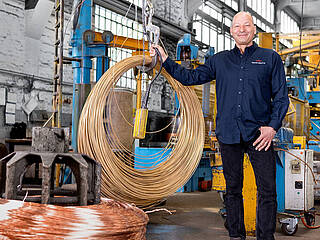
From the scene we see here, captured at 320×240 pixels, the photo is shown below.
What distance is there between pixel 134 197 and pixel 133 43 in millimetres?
1769

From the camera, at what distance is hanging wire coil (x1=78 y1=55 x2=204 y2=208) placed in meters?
2.69

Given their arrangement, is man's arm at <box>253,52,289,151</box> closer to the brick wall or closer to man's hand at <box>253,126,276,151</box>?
man's hand at <box>253,126,276,151</box>

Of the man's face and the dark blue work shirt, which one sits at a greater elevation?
the man's face

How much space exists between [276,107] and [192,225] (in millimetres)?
1578

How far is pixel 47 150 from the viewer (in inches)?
79.0

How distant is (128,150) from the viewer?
3217 mm

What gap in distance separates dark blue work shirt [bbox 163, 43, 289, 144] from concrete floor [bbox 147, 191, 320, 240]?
1.04 meters

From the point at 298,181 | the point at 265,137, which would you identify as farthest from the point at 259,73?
the point at 298,181

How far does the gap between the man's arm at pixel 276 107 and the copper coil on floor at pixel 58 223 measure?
82 cm

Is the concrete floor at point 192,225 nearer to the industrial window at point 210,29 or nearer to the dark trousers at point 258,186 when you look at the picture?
the dark trousers at point 258,186

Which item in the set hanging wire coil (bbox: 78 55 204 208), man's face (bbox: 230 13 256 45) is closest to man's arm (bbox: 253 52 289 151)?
man's face (bbox: 230 13 256 45)

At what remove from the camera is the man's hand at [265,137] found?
2.12 m

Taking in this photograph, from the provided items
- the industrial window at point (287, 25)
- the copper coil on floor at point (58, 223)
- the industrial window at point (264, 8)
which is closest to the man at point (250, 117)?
the copper coil on floor at point (58, 223)

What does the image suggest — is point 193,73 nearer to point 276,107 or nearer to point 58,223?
point 276,107
